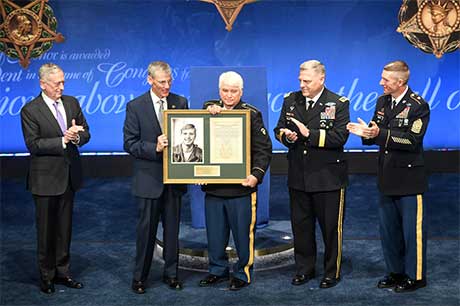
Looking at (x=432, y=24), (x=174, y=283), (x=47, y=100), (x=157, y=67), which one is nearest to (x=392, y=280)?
(x=174, y=283)

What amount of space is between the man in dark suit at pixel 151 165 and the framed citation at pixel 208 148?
12cm

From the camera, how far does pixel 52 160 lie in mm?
5523

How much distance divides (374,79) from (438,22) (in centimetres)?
104

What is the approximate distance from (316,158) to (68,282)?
205 centimetres

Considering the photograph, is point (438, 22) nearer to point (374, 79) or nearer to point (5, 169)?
point (374, 79)

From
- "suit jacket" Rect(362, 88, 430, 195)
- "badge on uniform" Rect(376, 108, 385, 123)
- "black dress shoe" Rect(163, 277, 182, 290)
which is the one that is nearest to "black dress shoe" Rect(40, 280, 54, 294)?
"black dress shoe" Rect(163, 277, 182, 290)

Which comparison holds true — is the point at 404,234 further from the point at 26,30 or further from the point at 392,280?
the point at 26,30

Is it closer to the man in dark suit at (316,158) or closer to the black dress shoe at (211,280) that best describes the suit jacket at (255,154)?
the man in dark suit at (316,158)

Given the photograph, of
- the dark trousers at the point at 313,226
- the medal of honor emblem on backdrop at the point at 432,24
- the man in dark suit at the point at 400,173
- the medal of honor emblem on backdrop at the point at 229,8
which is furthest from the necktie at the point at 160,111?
the medal of honor emblem on backdrop at the point at 432,24

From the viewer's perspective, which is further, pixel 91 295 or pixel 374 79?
pixel 374 79

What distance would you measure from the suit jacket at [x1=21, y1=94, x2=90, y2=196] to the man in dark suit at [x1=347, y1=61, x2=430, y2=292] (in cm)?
204

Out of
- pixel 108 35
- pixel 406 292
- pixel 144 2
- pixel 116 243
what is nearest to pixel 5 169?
pixel 108 35

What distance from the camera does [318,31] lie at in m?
9.67

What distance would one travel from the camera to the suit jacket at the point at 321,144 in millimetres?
5496
